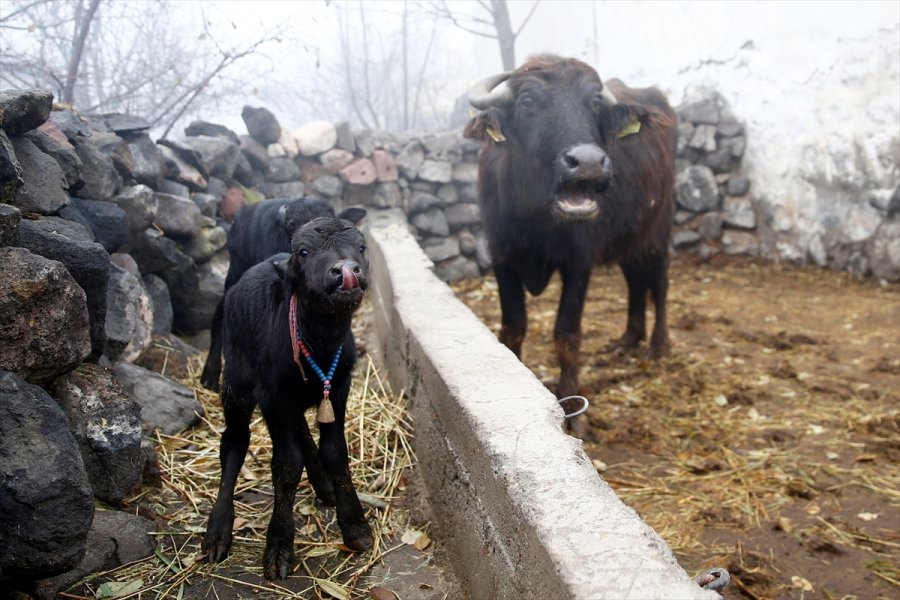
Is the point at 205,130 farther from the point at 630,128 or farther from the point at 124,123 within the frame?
the point at 630,128

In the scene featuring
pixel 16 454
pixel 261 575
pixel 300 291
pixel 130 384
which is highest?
pixel 300 291

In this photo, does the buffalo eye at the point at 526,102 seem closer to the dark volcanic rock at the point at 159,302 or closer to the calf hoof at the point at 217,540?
the dark volcanic rock at the point at 159,302

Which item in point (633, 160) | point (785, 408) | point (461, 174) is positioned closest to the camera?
point (785, 408)

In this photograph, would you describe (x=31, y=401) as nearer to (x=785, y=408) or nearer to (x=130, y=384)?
(x=130, y=384)

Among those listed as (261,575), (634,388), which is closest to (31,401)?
(261,575)

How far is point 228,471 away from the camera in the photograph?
2916 millimetres

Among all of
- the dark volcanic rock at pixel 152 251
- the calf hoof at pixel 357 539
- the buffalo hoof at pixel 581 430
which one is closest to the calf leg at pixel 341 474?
the calf hoof at pixel 357 539

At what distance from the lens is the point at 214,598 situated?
250cm

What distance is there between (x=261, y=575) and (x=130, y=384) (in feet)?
4.36

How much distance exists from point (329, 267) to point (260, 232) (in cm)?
167

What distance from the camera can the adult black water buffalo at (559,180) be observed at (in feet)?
13.5

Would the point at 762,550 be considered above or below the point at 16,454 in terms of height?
below

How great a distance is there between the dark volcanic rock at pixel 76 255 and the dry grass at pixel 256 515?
811mm

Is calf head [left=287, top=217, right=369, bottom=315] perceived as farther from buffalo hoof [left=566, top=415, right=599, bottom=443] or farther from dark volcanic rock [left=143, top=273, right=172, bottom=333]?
dark volcanic rock [left=143, top=273, right=172, bottom=333]
